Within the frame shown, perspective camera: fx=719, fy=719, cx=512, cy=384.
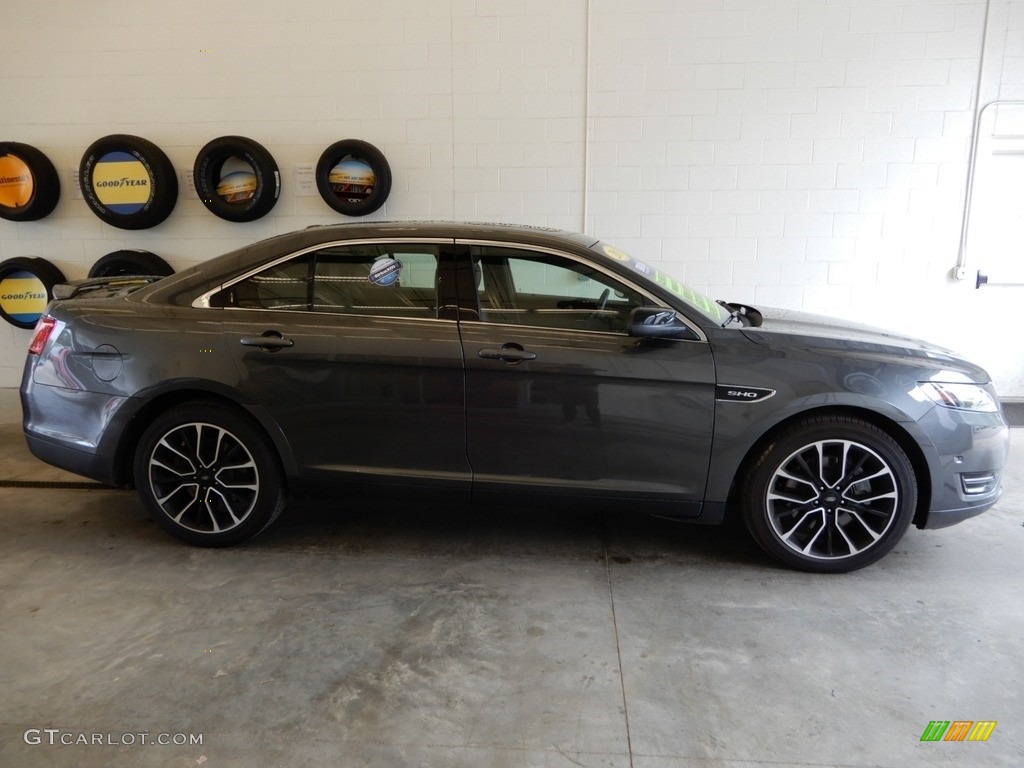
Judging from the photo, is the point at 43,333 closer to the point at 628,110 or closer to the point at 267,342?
the point at 267,342

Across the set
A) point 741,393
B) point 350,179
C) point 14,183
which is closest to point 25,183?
point 14,183

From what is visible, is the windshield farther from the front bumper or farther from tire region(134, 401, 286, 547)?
tire region(134, 401, 286, 547)

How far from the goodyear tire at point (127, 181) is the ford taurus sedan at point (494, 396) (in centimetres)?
295

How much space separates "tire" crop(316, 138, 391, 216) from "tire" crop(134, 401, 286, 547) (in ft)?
10.1

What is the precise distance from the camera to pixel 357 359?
329cm

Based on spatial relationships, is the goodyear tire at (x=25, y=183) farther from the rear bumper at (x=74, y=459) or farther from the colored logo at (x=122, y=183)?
the rear bumper at (x=74, y=459)

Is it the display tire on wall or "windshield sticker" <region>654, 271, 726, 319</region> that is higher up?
"windshield sticker" <region>654, 271, 726, 319</region>

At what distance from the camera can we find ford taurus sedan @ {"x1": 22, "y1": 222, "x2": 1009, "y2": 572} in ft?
10.4

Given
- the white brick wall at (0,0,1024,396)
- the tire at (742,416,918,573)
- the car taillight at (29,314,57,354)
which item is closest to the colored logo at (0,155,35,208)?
the white brick wall at (0,0,1024,396)

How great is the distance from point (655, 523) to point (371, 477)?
1.54 meters

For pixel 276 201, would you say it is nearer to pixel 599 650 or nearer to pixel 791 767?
pixel 599 650

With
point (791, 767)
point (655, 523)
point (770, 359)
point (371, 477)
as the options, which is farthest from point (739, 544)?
point (371, 477)

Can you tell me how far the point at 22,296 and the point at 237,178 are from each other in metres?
2.29

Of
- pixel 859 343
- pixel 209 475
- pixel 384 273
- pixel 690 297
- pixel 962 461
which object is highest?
pixel 384 273
